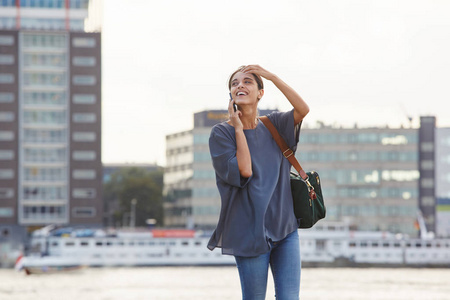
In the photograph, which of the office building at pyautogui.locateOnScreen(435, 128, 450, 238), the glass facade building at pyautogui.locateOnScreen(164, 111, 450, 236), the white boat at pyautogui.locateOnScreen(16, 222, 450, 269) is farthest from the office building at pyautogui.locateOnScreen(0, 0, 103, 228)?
the office building at pyautogui.locateOnScreen(435, 128, 450, 238)

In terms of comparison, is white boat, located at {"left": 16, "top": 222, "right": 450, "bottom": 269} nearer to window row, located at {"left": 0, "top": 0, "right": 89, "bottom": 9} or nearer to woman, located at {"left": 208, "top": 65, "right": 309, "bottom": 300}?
window row, located at {"left": 0, "top": 0, "right": 89, "bottom": 9}

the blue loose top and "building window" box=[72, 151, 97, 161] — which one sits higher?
"building window" box=[72, 151, 97, 161]

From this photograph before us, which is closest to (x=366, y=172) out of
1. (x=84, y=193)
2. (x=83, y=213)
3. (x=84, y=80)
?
(x=84, y=193)

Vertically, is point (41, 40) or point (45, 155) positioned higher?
point (41, 40)

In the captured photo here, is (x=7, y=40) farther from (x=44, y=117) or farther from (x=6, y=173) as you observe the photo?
(x=6, y=173)

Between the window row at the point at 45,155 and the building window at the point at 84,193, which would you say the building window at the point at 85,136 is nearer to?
the window row at the point at 45,155

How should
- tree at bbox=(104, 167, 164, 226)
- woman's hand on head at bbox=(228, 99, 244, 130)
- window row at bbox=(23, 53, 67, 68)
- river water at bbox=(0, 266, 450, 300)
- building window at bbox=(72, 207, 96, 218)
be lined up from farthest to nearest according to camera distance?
tree at bbox=(104, 167, 164, 226)
window row at bbox=(23, 53, 67, 68)
building window at bbox=(72, 207, 96, 218)
river water at bbox=(0, 266, 450, 300)
woman's hand on head at bbox=(228, 99, 244, 130)

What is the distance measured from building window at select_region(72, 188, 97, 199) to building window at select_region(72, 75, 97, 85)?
11.8m

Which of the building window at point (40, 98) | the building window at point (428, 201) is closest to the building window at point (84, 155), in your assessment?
the building window at point (40, 98)

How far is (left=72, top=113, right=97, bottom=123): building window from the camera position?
112438 mm

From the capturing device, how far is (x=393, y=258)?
108500mm

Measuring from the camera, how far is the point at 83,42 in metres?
112

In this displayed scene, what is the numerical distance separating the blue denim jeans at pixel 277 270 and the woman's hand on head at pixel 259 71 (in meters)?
0.95

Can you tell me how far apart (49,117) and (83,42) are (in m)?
9.28
